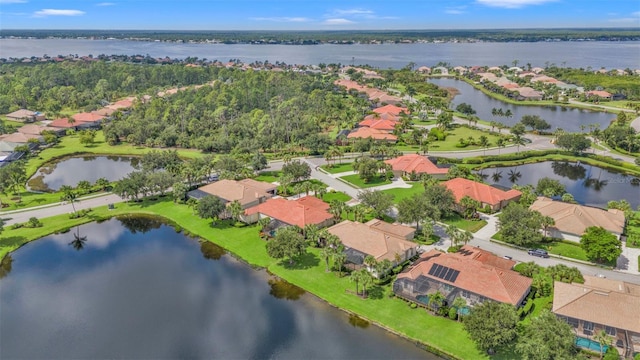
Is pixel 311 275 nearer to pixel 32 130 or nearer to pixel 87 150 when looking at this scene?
pixel 87 150

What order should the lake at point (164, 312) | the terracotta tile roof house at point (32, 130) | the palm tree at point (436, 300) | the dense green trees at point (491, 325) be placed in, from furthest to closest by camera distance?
the terracotta tile roof house at point (32, 130)
the palm tree at point (436, 300)
the lake at point (164, 312)
the dense green trees at point (491, 325)

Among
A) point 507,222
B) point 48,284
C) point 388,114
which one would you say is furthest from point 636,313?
point 388,114

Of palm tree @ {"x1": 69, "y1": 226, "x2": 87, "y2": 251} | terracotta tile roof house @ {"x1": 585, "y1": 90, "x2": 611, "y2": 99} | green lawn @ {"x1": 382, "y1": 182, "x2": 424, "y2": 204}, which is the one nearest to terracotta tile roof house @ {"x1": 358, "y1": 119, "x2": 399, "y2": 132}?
green lawn @ {"x1": 382, "y1": 182, "x2": 424, "y2": 204}

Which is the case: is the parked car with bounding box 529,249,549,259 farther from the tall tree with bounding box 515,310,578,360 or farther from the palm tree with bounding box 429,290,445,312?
the tall tree with bounding box 515,310,578,360

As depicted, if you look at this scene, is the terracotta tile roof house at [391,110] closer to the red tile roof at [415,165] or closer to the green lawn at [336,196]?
the red tile roof at [415,165]

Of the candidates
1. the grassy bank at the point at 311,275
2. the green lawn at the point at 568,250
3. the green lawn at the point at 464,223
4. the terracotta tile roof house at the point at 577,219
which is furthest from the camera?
the green lawn at the point at 464,223

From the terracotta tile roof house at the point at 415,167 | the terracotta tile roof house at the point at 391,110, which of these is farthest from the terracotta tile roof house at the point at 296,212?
the terracotta tile roof house at the point at 391,110
